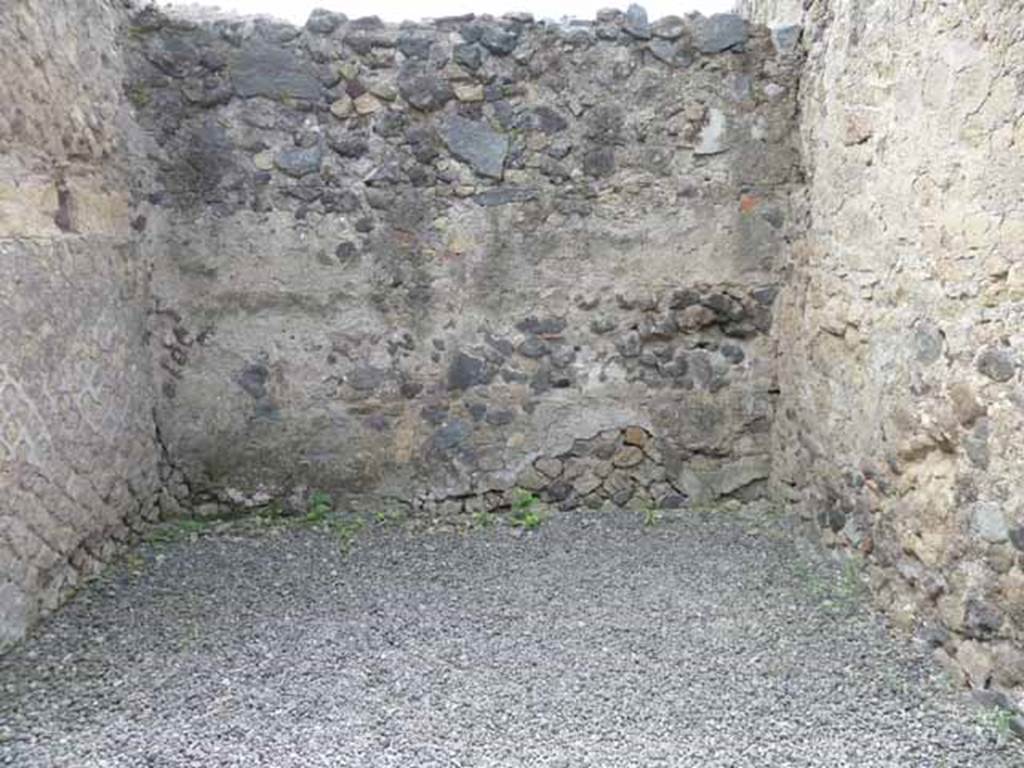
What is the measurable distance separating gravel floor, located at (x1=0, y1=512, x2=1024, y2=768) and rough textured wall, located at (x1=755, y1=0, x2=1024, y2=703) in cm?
27

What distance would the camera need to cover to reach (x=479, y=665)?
98.8 inches

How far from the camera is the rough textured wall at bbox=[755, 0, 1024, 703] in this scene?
211cm

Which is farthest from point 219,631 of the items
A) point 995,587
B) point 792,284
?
point 792,284

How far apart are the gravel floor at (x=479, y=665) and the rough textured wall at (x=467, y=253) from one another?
47 cm

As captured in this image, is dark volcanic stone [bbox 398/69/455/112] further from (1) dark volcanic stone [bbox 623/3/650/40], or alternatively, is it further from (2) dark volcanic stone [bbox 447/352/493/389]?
(2) dark volcanic stone [bbox 447/352/493/389]

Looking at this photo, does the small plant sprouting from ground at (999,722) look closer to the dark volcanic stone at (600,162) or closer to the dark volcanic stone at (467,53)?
the dark volcanic stone at (600,162)

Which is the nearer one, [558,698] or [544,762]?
[544,762]

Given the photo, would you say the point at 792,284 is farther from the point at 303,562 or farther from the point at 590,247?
the point at 303,562

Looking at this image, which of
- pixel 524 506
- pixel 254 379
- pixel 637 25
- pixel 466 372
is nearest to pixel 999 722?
pixel 524 506

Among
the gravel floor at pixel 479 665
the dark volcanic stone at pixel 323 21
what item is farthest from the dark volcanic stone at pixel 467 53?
the gravel floor at pixel 479 665

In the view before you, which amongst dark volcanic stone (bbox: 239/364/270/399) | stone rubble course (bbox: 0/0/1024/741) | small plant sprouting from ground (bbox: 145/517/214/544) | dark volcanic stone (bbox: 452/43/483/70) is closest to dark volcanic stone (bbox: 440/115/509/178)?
stone rubble course (bbox: 0/0/1024/741)

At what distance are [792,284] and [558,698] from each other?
2095mm

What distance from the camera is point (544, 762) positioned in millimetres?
2041

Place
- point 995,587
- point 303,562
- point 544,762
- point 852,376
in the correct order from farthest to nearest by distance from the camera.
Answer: point 303,562 → point 852,376 → point 995,587 → point 544,762
